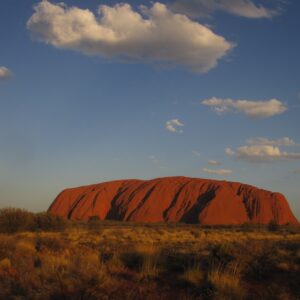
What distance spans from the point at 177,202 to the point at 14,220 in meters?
52.2

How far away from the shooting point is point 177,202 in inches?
3162

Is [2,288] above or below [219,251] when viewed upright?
below

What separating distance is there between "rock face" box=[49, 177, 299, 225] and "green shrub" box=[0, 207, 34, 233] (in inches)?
1769

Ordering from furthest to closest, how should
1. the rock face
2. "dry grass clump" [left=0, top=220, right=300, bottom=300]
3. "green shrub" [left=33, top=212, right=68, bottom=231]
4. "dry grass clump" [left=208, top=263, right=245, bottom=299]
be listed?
the rock face → "green shrub" [left=33, top=212, right=68, bottom=231] → "dry grass clump" [left=0, top=220, right=300, bottom=300] → "dry grass clump" [left=208, top=263, right=245, bottom=299]

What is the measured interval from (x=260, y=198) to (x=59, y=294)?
259 feet

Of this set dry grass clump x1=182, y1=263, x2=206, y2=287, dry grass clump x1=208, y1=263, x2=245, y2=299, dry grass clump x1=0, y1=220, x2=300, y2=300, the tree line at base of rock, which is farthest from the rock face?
dry grass clump x1=208, y1=263, x2=245, y2=299

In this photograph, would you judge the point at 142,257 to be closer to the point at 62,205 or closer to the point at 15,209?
the point at 15,209

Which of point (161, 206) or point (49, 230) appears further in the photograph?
point (161, 206)

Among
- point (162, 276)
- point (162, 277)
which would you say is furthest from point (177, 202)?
point (162, 277)

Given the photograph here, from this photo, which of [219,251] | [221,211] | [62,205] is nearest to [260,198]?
[221,211]

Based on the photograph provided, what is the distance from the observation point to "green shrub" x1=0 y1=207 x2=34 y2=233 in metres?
29.8

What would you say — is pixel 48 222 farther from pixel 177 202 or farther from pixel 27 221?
pixel 177 202

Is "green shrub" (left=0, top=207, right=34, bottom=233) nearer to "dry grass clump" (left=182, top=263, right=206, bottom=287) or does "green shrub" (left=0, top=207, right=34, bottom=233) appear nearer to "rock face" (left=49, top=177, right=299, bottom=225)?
"dry grass clump" (left=182, top=263, right=206, bottom=287)

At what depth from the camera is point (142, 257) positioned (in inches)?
440
